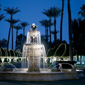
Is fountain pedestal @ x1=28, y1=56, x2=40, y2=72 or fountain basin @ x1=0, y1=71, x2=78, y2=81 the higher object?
fountain pedestal @ x1=28, y1=56, x2=40, y2=72

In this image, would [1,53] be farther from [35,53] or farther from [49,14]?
[35,53]

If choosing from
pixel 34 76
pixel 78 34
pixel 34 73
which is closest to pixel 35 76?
pixel 34 76

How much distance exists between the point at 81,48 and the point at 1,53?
17096 millimetres

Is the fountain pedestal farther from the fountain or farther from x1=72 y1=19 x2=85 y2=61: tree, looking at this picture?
x1=72 y1=19 x2=85 y2=61: tree

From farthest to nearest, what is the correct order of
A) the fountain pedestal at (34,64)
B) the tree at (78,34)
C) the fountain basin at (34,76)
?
the tree at (78,34) < the fountain pedestal at (34,64) < the fountain basin at (34,76)

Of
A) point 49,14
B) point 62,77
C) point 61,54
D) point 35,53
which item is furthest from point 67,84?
point 49,14

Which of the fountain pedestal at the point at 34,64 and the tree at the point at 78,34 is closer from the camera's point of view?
the fountain pedestal at the point at 34,64

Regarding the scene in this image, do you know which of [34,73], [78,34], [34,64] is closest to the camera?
[34,73]

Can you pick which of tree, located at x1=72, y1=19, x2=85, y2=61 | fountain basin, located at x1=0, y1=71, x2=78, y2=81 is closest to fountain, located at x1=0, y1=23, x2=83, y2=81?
fountain basin, located at x1=0, y1=71, x2=78, y2=81

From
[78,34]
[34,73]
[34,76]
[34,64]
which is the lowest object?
[34,76]

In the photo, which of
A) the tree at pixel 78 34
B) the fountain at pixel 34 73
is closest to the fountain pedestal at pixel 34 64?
the fountain at pixel 34 73

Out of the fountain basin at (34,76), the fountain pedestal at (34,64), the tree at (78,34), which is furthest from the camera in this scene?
the tree at (78,34)

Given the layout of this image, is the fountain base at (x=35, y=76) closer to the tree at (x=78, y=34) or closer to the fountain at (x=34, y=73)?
the fountain at (x=34, y=73)

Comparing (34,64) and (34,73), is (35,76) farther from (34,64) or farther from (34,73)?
(34,64)
